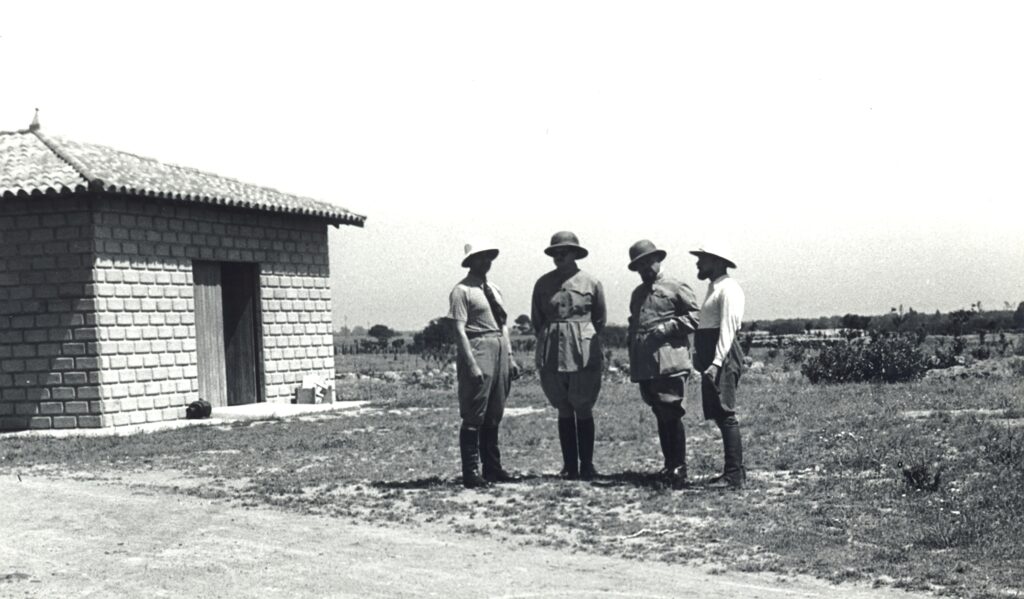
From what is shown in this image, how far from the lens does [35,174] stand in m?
15.7

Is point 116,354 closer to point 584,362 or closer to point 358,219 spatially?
point 358,219

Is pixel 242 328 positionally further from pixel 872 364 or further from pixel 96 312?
pixel 872 364

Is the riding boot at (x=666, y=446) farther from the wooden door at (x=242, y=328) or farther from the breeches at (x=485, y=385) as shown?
the wooden door at (x=242, y=328)

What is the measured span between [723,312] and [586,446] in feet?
5.18

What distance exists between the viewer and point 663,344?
8.30 meters

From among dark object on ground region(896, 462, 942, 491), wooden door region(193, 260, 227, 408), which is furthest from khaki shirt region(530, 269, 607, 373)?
wooden door region(193, 260, 227, 408)

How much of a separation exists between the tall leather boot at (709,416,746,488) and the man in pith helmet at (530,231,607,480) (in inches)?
39.1

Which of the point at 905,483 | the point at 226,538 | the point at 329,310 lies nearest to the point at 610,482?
the point at 905,483

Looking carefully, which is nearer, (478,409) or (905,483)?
(905,483)

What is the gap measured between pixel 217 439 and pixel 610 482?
6.45 metres

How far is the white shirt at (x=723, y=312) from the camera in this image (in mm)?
7988

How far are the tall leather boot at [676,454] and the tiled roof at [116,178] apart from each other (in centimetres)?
973

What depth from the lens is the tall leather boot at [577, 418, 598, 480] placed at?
28.6ft

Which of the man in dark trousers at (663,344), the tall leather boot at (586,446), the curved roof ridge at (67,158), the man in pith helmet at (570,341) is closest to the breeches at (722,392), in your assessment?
the man in dark trousers at (663,344)
